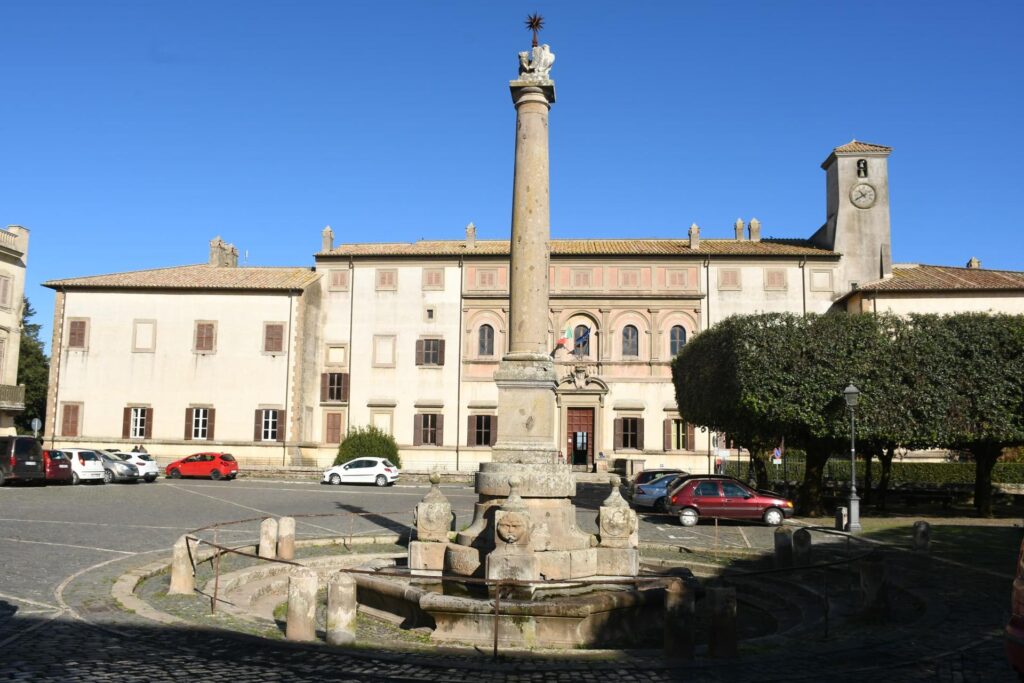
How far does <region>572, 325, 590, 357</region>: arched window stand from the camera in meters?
42.9

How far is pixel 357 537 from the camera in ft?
53.1

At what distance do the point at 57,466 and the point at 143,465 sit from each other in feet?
12.1

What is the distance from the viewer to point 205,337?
138 ft

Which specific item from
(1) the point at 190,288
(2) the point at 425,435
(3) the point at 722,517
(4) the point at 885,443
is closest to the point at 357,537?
(3) the point at 722,517

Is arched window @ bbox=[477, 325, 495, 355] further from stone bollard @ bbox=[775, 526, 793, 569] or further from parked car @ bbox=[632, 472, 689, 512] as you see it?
stone bollard @ bbox=[775, 526, 793, 569]

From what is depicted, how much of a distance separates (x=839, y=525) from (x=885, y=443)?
757cm

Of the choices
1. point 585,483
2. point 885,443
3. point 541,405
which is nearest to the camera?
point 541,405

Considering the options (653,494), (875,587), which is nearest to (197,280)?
(653,494)

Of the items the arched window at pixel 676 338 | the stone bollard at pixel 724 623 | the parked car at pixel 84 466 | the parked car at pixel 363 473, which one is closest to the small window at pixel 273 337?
the parked car at pixel 363 473

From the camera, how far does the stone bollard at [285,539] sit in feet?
45.5

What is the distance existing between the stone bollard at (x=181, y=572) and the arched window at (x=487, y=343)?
107 feet

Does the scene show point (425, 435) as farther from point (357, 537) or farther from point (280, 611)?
point (280, 611)

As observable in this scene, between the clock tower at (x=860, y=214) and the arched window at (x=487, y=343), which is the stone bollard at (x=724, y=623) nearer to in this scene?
the arched window at (x=487, y=343)

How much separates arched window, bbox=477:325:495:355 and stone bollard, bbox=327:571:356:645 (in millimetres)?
34745
